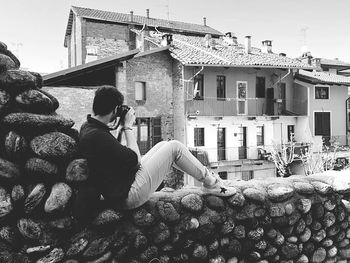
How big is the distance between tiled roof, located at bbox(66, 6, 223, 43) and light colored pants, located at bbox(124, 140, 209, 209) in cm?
2232

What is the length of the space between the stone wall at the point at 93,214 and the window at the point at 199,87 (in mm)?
14676

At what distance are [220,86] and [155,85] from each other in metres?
3.55

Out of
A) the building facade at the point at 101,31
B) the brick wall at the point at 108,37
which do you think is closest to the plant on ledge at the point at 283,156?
the building facade at the point at 101,31

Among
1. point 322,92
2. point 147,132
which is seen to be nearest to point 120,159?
point 147,132

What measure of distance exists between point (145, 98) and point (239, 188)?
14581 millimetres

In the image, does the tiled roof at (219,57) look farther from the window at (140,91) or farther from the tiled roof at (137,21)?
the tiled roof at (137,21)

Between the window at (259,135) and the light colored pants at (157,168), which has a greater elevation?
the light colored pants at (157,168)

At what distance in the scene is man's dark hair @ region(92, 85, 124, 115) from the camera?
2.20 meters

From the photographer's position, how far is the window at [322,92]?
2164 centimetres

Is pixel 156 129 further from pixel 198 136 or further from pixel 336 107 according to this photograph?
pixel 336 107

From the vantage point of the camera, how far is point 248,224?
2660mm

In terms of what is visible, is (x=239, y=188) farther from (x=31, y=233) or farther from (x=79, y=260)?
(x=31, y=233)

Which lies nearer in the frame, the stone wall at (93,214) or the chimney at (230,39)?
the stone wall at (93,214)

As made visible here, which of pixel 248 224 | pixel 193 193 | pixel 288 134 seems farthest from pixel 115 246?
pixel 288 134
